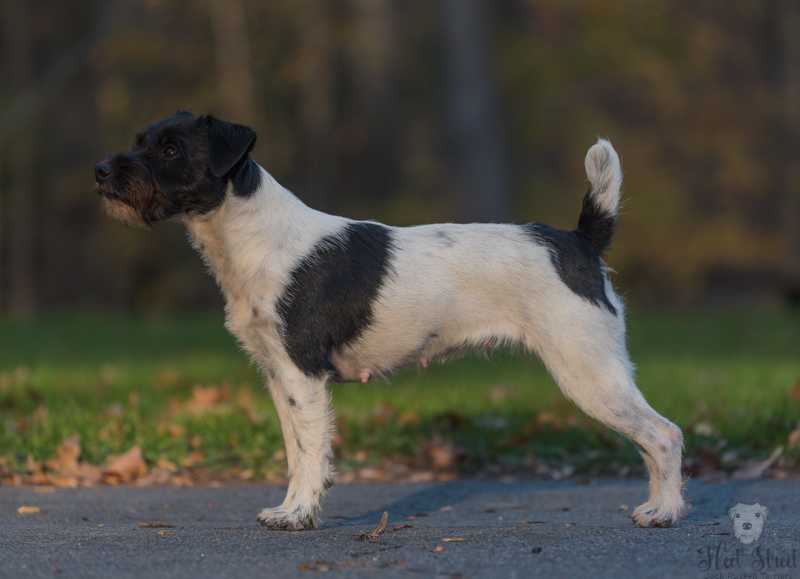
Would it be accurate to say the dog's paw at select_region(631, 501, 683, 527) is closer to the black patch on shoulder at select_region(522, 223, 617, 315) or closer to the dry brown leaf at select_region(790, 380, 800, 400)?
the black patch on shoulder at select_region(522, 223, 617, 315)

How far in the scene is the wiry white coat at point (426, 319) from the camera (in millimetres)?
6211

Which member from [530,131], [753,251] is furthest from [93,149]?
[753,251]

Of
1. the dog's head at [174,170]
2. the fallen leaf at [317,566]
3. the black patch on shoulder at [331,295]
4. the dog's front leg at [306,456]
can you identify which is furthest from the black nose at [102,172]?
the fallen leaf at [317,566]

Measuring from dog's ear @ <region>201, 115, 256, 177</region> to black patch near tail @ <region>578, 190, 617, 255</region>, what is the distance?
1875mm

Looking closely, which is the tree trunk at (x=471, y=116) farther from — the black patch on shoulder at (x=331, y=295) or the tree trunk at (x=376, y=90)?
the black patch on shoulder at (x=331, y=295)

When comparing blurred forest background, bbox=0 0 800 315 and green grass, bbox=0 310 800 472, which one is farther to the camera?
blurred forest background, bbox=0 0 800 315

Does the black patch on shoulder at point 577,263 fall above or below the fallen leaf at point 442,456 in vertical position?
above

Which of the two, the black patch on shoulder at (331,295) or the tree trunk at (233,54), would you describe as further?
the tree trunk at (233,54)

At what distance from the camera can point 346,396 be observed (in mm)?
10922

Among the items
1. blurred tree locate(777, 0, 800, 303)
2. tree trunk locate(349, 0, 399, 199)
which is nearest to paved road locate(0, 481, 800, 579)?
tree trunk locate(349, 0, 399, 199)

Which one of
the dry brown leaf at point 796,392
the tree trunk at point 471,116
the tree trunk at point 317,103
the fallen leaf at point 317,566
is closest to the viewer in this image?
the fallen leaf at point 317,566

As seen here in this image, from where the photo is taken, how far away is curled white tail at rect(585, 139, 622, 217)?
666 cm

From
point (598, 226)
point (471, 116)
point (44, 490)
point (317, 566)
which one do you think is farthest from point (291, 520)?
point (471, 116)

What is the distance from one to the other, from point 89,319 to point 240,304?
16.9 m
